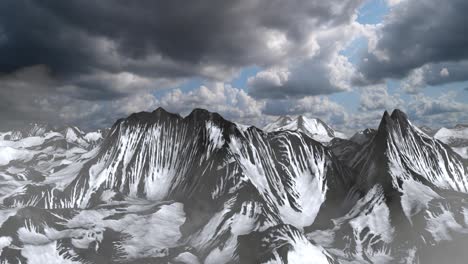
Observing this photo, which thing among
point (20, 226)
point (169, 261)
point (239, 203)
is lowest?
point (169, 261)

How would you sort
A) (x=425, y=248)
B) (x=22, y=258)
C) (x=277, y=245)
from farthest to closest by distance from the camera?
(x=425, y=248) < (x=277, y=245) < (x=22, y=258)

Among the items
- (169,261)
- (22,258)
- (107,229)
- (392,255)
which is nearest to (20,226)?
(22,258)

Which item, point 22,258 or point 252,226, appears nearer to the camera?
point 22,258

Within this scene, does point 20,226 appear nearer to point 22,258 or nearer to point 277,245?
point 22,258

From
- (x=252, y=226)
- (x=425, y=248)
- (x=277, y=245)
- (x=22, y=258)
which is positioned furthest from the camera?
(x=425, y=248)

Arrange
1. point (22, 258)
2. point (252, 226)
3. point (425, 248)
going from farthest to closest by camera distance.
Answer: point (425, 248), point (252, 226), point (22, 258)

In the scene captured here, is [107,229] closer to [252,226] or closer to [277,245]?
[252,226]

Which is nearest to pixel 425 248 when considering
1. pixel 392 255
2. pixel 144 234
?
pixel 392 255

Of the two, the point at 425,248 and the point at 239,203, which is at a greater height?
the point at 239,203

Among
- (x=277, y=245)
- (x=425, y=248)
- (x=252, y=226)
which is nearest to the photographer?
(x=277, y=245)
